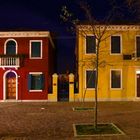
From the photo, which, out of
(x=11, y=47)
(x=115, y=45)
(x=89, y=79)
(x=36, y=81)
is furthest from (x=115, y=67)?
(x=11, y=47)

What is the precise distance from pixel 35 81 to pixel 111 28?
314 inches

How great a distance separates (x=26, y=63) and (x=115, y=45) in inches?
310

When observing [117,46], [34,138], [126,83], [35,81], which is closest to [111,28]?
[117,46]

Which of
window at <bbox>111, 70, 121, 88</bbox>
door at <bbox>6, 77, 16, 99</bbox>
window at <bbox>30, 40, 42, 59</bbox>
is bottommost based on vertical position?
door at <bbox>6, 77, 16, 99</bbox>

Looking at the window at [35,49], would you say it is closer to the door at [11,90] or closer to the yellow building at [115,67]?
the door at [11,90]

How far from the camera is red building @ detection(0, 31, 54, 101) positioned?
40719 millimetres

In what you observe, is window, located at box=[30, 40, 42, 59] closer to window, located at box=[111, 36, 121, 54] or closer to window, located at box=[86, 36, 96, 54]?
window, located at box=[86, 36, 96, 54]

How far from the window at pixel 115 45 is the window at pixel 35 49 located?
6229 mm

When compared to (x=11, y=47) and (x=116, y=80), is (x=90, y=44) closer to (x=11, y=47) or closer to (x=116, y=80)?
(x=116, y=80)

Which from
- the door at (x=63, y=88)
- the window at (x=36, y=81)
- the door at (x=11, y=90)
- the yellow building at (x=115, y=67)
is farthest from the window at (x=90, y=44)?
the door at (x=11, y=90)

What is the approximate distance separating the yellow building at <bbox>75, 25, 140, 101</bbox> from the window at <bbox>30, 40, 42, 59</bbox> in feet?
11.5

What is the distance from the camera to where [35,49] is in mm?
41156

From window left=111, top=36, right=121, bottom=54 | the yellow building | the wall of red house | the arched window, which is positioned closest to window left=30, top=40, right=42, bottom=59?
the wall of red house

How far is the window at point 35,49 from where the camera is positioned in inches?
1614
